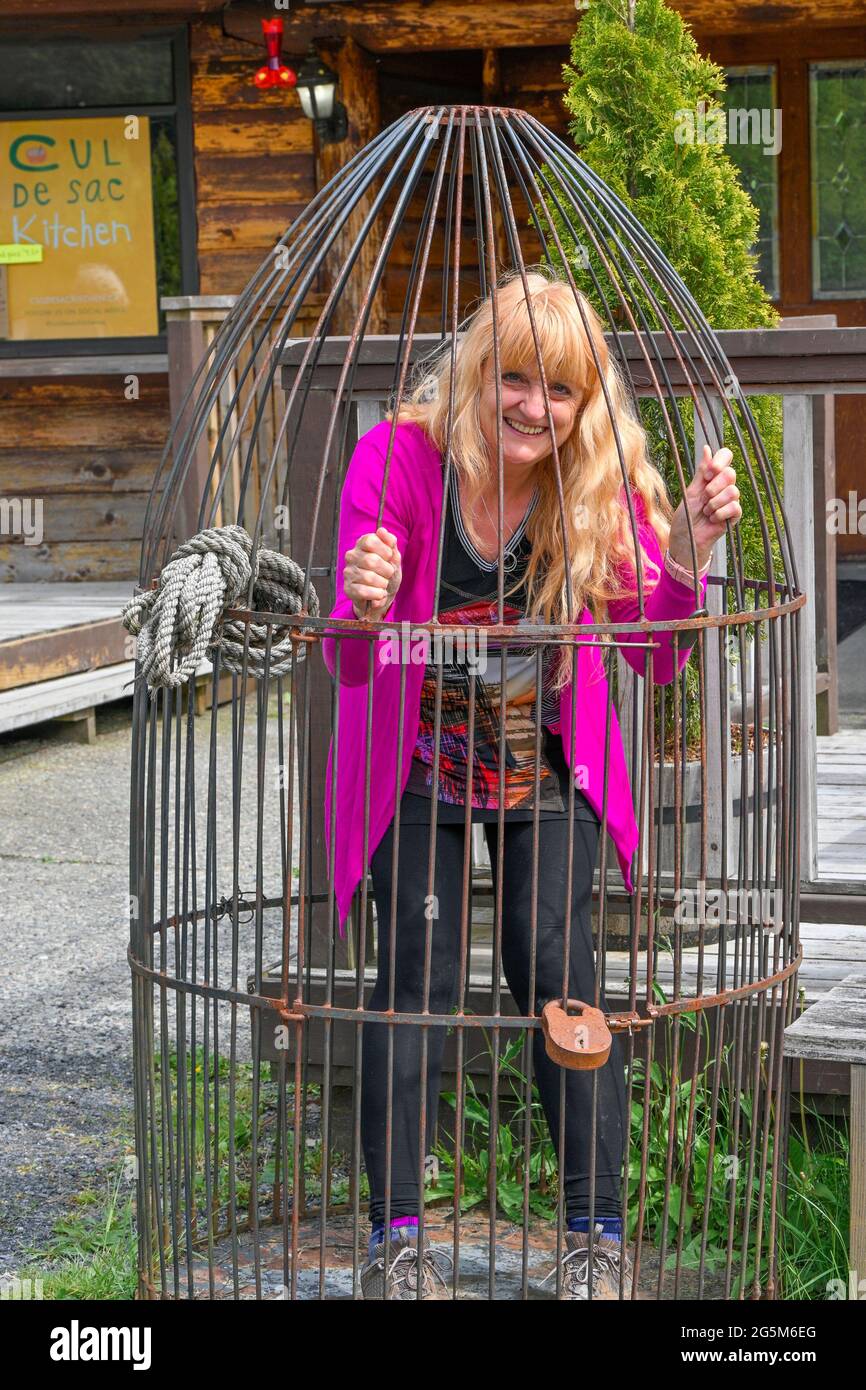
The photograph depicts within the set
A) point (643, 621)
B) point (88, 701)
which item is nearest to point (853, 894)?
point (643, 621)

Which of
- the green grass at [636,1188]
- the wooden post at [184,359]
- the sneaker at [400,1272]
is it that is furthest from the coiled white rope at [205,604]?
the wooden post at [184,359]

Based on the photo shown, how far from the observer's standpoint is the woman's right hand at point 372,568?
2.12m

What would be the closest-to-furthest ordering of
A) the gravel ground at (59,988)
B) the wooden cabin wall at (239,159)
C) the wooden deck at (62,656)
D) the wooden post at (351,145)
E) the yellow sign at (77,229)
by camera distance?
the gravel ground at (59,988), the wooden deck at (62,656), the wooden post at (351,145), the wooden cabin wall at (239,159), the yellow sign at (77,229)

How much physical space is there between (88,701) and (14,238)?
3241 mm

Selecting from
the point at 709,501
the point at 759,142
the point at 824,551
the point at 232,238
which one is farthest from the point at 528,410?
the point at 759,142

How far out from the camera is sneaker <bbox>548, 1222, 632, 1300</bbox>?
229 cm

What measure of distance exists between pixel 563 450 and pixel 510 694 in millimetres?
374

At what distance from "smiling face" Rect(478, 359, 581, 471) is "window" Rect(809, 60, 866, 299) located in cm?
665

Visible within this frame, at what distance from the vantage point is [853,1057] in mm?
2309

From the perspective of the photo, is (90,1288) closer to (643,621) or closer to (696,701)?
(643,621)

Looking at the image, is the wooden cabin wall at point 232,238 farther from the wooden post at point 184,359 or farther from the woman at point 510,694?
the woman at point 510,694

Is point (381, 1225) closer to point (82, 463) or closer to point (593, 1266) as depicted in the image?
point (593, 1266)

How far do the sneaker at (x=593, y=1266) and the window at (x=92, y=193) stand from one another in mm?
6657

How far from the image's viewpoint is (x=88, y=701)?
6605 millimetres
